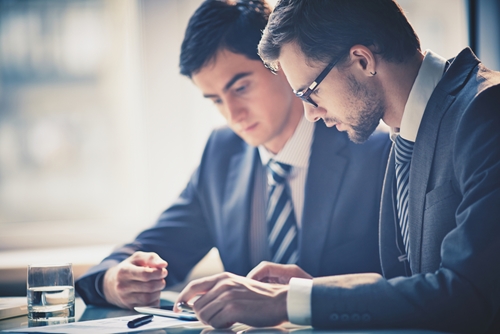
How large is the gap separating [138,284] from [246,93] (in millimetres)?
721

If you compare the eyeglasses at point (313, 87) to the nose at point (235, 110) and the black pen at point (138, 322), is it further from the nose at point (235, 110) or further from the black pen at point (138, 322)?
the black pen at point (138, 322)

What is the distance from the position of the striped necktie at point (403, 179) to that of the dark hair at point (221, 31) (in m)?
0.69

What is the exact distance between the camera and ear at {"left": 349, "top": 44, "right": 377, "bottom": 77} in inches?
50.0

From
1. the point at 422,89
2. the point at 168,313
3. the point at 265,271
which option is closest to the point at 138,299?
the point at 168,313

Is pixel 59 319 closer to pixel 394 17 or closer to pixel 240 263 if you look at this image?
pixel 240 263

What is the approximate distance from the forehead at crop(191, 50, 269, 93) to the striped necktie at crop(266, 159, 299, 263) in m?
0.32

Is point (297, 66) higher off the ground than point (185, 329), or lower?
higher

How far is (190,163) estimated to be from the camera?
8.25 feet

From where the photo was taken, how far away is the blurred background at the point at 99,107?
2494mm

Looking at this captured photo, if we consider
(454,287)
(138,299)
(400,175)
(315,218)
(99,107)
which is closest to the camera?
(454,287)

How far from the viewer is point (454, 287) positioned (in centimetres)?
94

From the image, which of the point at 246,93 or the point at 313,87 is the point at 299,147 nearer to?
the point at 246,93

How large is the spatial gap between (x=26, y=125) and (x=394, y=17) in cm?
181

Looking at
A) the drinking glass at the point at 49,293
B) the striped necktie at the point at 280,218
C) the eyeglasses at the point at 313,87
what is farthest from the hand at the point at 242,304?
the striped necktie at the point at 280,218
